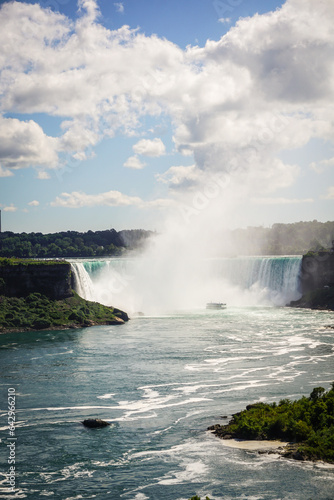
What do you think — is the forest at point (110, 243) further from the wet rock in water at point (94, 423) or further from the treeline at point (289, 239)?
the wet rock in water at point (94, 423)

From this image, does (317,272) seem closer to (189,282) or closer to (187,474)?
(189,282)

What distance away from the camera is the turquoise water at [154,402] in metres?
22.4

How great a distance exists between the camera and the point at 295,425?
26.9 metres

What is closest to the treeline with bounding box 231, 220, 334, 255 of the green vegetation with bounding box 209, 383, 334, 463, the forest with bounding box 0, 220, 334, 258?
the forest with bounding box 0, 220, 334, 258

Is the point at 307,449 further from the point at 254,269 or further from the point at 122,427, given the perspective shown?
the point at 254,269

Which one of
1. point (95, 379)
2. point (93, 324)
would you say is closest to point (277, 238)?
point (93, 324)

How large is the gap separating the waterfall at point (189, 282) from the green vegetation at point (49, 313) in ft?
31.9

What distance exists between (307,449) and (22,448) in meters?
12.9

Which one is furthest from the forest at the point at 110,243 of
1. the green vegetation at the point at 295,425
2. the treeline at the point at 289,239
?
the green vegetation at the point at 295,425

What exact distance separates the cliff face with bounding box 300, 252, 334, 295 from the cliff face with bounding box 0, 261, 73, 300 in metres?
37.0

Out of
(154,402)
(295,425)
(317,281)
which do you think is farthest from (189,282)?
(295,425)

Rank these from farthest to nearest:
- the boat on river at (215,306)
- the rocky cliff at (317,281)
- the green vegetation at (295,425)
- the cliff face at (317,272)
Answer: the boat on river at (215,306), the cliff face at (317,272), the rocky cliff at (317,281), the green vegetation at (295,425)

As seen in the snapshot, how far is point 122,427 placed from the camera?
1161 inches

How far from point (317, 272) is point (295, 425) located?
203ft
